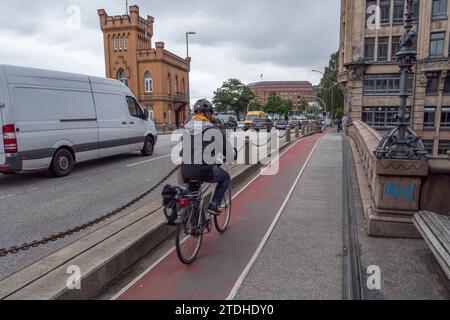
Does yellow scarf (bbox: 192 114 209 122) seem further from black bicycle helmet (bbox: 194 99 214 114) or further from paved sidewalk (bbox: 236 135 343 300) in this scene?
paved sidewalk (bbox: 236 135 343 300)

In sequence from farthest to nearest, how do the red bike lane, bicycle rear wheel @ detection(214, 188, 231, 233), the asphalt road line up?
bicycle rear wheel @ detection(214, 188, 231, 233)
the asphalt road
the red bike lane

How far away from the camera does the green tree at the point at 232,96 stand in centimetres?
8969

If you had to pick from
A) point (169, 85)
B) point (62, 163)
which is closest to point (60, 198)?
point (62, 163)

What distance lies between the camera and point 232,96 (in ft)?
294

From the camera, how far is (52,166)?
9.02 metres

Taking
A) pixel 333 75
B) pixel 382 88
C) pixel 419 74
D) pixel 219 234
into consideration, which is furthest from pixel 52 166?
pixel 333 75

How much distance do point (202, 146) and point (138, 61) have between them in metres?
45.6

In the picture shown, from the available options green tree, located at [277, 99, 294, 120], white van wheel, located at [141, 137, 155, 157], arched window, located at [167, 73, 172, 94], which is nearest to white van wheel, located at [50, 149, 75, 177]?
white van wheel, located at [141, 137, 155, 157]

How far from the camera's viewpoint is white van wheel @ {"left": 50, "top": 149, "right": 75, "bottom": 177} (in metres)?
9.05

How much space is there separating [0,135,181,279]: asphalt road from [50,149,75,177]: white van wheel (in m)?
0.26

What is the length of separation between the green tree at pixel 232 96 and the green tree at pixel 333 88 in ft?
73.0

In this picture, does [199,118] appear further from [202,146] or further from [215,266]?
[215,266]

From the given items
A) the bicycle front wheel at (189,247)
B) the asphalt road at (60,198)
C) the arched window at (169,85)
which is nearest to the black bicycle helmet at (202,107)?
the bicycle front wheel at (189,247)
